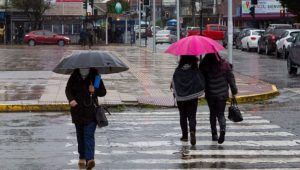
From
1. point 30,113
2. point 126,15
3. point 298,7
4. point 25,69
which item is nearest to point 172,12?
point 126,15

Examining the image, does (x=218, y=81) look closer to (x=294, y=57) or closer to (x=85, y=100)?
(x=85, y=100)

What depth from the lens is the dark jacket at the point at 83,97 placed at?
27.5 ft

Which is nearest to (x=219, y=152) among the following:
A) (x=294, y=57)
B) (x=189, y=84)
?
(x=189, y=84)

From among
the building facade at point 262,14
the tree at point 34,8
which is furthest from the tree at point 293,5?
the tree at point 34,8

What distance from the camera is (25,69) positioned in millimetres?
26078

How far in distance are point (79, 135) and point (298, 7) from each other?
3711cm

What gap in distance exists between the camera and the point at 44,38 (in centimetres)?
5334

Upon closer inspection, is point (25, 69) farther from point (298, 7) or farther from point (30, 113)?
point (298, 7)

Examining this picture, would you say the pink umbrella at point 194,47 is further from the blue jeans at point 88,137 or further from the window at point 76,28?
the window at point 76,28

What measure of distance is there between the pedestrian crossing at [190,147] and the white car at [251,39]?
30.8 meters

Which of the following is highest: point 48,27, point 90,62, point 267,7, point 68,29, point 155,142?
point 267,7

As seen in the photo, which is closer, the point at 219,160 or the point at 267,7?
the point at 219,160

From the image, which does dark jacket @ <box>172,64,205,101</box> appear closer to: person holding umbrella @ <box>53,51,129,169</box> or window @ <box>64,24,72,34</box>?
person holding umbrella @ <box>53,51,129,169</box>

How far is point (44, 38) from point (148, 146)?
44.0 meters
